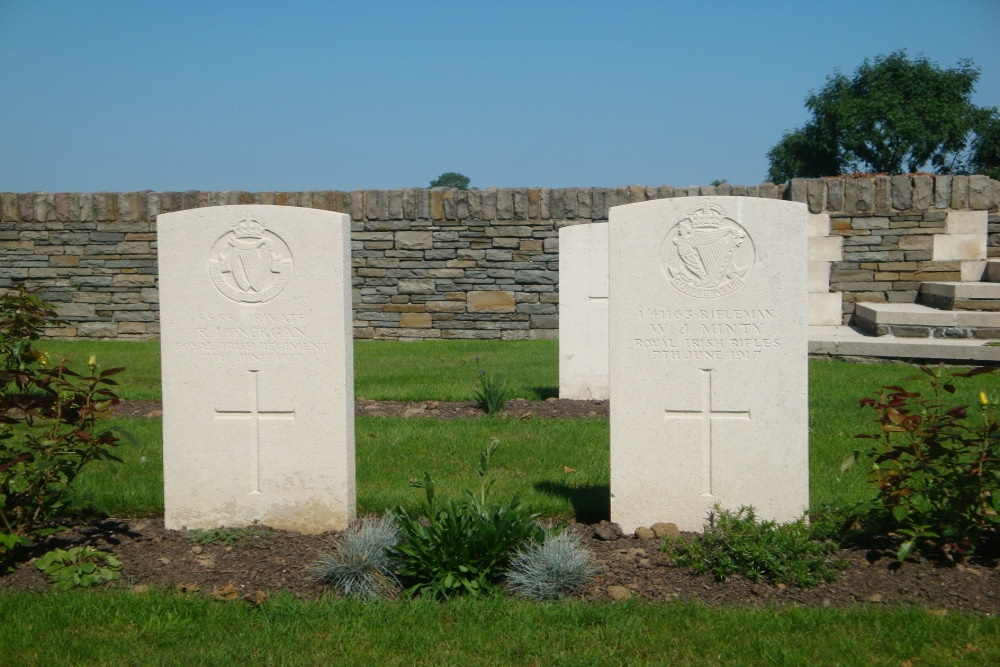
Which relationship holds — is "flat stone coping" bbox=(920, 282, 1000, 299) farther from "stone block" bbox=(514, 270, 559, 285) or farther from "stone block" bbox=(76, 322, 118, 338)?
"stone block" bbox=(76, 322, 118, 338)

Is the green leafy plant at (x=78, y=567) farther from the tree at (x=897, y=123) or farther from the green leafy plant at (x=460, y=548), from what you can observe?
the tree at (x=897, y=123)

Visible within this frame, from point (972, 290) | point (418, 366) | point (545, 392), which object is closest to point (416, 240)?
point (418, 366)

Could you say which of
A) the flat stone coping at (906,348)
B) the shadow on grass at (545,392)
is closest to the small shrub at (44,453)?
the shadow on grass at (545,392)

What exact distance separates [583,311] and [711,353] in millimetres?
3950

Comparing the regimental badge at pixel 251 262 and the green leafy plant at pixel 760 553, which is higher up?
the regimental badge at pixel 251 262

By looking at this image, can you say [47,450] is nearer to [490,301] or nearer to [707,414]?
[707,414]

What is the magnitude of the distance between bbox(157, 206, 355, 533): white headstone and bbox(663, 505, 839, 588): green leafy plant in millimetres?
1856

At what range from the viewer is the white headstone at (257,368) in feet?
16.3

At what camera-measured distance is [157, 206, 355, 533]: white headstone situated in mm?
4977

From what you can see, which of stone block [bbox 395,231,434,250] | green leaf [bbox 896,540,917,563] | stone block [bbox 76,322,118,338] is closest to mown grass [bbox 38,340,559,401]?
stone block [bbox 76,322,118,338]

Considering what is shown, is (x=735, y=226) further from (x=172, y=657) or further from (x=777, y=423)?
(x=172, y=657)

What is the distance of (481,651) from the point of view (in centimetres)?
354

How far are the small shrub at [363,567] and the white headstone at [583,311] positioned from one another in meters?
4.64

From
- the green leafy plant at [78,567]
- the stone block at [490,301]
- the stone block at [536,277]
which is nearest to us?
the green leafy plant at [78,567]
